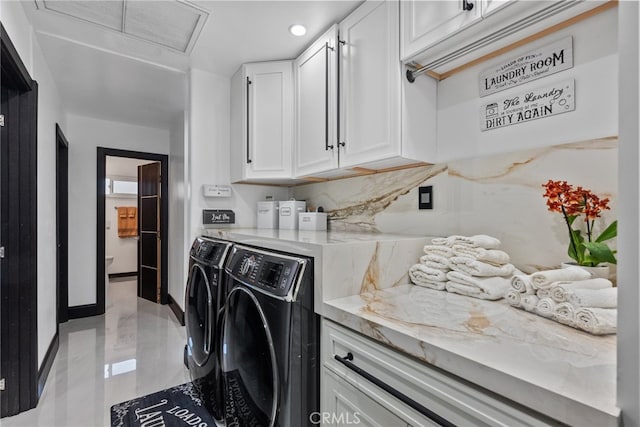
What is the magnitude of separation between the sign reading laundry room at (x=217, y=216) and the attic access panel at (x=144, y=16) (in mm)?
1225

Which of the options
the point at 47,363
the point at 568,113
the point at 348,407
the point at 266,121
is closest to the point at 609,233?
the point at 568,113

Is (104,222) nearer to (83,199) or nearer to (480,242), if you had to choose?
(83,199)

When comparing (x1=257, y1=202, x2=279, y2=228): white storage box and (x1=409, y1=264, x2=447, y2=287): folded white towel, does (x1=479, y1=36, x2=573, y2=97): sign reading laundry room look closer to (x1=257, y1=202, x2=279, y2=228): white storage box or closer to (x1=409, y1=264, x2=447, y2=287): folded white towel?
(x1=409, y1=264, x2=447, y2=287): folded white towel

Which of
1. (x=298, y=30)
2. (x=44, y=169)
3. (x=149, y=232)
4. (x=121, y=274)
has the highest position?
(x=298, y=30)

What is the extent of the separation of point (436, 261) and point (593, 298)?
0.53m

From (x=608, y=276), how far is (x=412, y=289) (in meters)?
0.64

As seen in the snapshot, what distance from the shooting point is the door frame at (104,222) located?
3707 millimetres

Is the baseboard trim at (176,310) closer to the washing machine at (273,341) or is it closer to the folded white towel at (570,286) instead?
the washing machine at (273,341)

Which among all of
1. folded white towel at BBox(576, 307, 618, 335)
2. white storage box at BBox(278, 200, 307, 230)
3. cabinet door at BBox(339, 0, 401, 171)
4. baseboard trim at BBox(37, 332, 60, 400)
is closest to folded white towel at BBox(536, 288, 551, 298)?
folded white towel at BBox(576, 307, 618, 335)

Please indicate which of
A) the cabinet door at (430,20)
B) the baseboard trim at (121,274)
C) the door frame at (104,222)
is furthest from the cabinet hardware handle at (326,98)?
the baseboard trim at (121,274)

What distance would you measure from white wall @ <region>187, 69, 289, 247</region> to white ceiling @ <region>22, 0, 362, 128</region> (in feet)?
0.52

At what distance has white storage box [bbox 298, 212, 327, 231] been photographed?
217cm

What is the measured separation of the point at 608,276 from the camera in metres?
1.04

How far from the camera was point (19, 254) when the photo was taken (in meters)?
1.83
